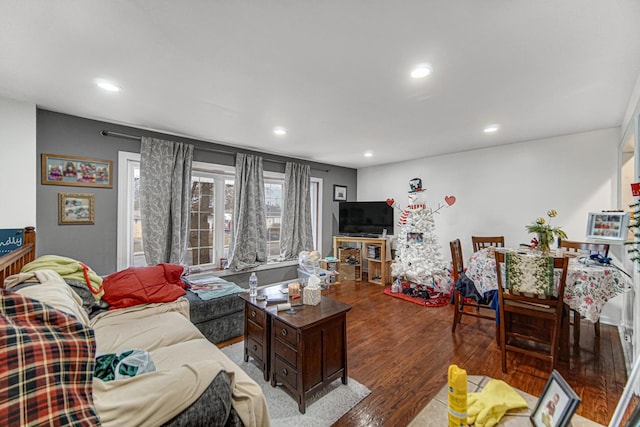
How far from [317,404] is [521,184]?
3.98 meters

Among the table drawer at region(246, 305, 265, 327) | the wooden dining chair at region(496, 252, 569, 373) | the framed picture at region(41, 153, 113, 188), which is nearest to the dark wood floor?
the wooden dining chair at region(496, 252, 569, 373)

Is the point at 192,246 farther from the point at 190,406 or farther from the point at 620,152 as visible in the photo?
the point at 620,152

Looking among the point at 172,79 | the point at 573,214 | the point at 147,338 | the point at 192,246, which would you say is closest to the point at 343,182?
the point at 192,246

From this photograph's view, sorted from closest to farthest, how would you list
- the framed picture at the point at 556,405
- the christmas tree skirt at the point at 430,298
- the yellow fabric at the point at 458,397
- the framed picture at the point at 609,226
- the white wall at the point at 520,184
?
the framed picture at the point at 556,405 → the yellow fabric at the point at 458,397 → the framed picture at the point at 609,226 → the white wall at the point at 520,184 → the christmas tree skirt at the point at 430,298

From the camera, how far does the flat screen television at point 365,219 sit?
17.1 feet

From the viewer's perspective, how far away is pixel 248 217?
425 centimetres

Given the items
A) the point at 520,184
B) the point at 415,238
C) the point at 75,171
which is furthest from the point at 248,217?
the point at 520,184

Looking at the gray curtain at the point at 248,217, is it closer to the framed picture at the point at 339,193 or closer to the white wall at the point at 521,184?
the framed picture at the point at 339,193

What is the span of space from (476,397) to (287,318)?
1172 mm

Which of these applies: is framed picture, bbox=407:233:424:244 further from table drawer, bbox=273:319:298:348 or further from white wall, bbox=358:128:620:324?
table drawer, bbox=273:319:298:348

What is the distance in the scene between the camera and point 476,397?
3.84 feet

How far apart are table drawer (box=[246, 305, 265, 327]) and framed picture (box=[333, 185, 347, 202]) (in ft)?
12.2

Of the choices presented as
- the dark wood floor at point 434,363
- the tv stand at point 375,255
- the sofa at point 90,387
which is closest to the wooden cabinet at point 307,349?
the dark wood floor at point 434,363

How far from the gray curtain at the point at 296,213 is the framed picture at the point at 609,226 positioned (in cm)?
384
